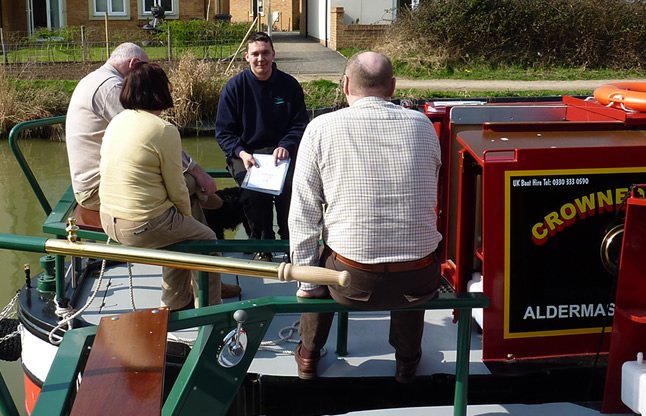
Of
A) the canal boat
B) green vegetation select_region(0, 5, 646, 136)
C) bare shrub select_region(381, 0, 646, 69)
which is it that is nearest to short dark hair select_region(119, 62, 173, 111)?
the canal boat

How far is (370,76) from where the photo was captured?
129 inches

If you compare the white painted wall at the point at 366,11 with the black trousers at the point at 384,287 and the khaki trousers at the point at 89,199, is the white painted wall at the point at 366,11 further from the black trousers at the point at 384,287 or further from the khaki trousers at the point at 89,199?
the black trousers at the point at 384,287

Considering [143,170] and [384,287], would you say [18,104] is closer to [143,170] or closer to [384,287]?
[143,170]

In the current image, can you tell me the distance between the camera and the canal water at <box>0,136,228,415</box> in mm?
7676

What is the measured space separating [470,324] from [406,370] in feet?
1.71

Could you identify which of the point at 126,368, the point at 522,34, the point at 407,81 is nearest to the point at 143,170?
the point at 126,368

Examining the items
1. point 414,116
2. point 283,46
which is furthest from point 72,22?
point 414,116

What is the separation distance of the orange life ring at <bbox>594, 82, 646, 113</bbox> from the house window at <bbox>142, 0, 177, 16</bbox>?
27.4 m

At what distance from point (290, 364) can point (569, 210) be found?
1.47m

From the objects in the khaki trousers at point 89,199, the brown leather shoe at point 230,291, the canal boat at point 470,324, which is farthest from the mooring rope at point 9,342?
the brown leather shoe at point 230,291

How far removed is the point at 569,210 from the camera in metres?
3.58

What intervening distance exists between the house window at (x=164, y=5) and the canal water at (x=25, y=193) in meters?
15.7

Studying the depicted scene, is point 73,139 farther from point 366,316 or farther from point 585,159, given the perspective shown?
point 585,159

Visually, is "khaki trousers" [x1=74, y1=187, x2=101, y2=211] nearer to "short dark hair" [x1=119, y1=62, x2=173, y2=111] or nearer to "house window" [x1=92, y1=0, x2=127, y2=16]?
"short dark hair" [x1=119, y1=62, x2=173, y2=111]
